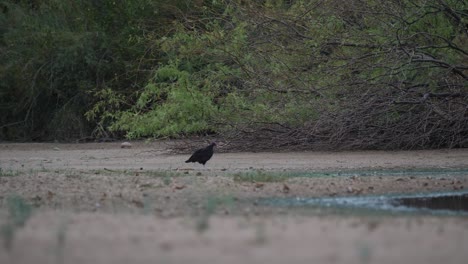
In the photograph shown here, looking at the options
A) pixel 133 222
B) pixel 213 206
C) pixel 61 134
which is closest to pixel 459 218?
pixel 213 206

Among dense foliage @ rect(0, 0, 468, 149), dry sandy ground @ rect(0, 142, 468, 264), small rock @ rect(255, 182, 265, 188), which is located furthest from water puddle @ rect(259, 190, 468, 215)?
dense foliage @ rect(0, 0, 468, 149)

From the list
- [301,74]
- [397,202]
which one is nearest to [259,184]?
[397,202]

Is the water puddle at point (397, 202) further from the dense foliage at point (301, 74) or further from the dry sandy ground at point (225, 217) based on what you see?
the dense foliage at point (301, 74)

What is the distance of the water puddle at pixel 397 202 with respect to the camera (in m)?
11.3

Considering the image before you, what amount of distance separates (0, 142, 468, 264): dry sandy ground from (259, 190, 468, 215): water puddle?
1.43 feet

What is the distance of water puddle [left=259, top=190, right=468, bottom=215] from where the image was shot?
1131 centimetres

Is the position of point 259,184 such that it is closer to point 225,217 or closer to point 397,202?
point 397,202

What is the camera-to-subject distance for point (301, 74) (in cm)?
2214

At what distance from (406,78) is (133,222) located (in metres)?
14.3

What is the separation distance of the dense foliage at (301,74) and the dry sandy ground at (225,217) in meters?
1.56

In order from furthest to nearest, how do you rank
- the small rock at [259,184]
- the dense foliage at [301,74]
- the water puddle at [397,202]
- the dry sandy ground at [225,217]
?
the dense foliage at [301,74]
the small rock at [259,184]
the water puddle at [397,202]
the dry sandy ground at [225,217]

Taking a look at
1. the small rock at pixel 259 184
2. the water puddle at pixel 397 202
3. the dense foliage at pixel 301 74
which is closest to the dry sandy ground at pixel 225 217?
the small rock at pixel 259 184

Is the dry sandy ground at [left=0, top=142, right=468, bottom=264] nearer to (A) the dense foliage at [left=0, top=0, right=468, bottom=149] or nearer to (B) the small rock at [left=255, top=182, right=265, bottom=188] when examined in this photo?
(B) the small rock at [left=255, top=182, right=265, bottom=188]

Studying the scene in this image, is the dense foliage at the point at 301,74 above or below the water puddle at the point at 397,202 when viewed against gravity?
above
